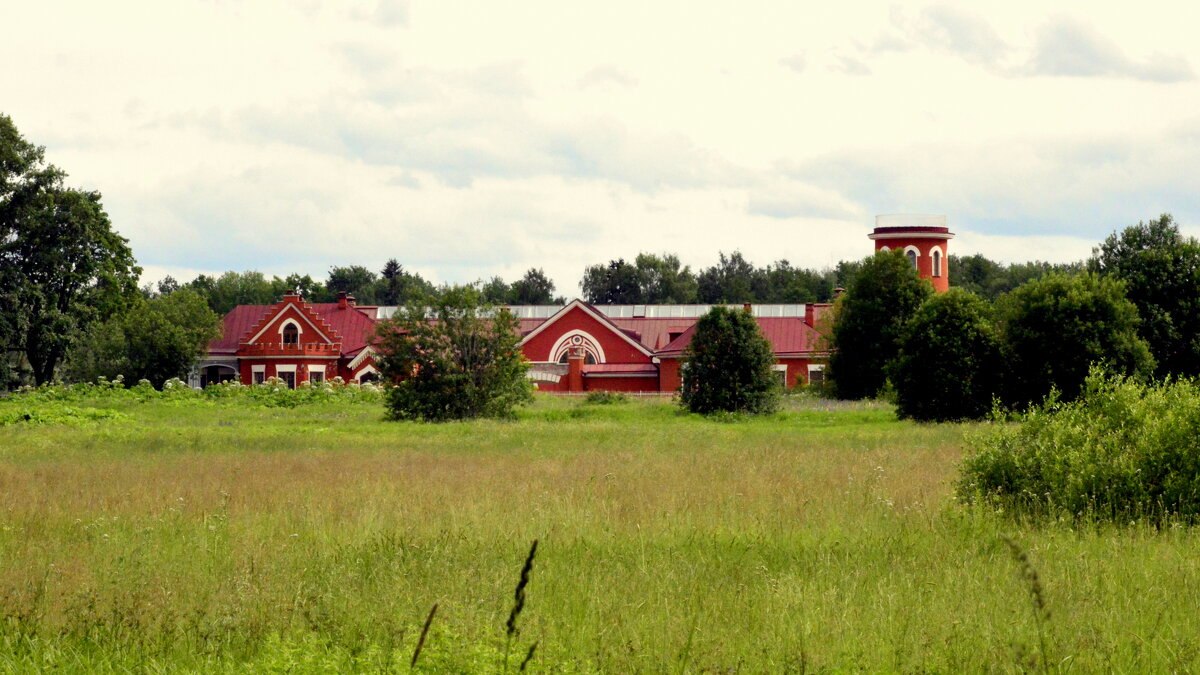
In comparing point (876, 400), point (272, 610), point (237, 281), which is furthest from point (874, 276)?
point (237, 281)

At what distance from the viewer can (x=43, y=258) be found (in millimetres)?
51812

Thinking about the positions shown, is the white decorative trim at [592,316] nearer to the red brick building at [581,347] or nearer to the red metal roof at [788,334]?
the red brick building at [581,347]

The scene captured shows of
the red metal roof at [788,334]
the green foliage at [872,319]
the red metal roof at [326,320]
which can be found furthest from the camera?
the red metal roof at [326,320]

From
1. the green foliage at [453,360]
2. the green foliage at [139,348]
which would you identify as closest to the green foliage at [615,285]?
the green foliage at [139,348]

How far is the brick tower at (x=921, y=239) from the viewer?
2579 inches

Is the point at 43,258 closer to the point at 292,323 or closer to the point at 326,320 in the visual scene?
the point at 292,323

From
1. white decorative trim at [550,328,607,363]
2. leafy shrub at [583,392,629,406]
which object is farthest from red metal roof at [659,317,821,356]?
leafy shrub at [583,392,629,406]

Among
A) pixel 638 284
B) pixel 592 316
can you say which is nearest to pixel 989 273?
pixel 638 284

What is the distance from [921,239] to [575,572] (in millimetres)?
59573

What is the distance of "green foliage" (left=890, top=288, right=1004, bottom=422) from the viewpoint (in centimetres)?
3528

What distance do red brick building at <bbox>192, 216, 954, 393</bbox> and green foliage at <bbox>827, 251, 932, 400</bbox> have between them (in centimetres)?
1409

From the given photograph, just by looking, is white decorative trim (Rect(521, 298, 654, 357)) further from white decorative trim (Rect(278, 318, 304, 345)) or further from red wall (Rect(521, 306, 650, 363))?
white decorative trim (Rect(278, 318, 304, 345))

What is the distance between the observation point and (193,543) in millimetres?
10672

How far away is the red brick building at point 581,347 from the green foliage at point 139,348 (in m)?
5.46
